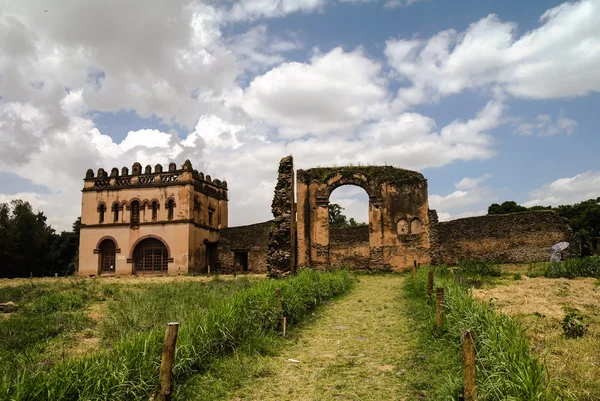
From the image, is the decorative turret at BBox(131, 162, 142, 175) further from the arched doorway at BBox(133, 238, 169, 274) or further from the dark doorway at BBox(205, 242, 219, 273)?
the dark doorway at BBox(205, 242, 219, 273)

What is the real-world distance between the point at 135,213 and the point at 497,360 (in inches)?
1145

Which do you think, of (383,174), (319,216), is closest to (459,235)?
(383,174)

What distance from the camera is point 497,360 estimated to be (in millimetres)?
4172

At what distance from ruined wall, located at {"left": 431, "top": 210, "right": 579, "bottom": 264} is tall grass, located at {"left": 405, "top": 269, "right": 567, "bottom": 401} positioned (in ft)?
A: 50.3

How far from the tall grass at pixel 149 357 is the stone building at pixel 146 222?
2215 centimetres

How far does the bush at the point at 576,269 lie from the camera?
45.6ft

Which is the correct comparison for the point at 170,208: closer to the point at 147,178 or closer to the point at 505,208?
the point at 147,178

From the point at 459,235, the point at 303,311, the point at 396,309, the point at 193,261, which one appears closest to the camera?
the point at 303,311

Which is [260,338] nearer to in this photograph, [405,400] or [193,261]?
[405,400]

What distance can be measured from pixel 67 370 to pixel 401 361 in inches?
147

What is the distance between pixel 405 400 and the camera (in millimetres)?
4461

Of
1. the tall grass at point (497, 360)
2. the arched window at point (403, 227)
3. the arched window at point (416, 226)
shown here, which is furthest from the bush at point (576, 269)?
the tall grass at point (497, 360)

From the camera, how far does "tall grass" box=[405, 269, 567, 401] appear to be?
3507 mm

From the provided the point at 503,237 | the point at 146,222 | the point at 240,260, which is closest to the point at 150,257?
the point at 146,222
